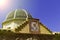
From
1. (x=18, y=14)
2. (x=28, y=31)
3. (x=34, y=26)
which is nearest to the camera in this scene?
(x=28, y=31)

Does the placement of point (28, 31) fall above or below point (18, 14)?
below

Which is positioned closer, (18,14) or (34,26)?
(34,26)

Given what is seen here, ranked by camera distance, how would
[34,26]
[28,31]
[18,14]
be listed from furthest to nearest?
[18,14] → [34,26] → [28,31]

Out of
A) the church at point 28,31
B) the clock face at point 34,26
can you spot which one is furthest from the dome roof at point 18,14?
the clock face at point 34,26

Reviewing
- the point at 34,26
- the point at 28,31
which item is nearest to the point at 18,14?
the point at 34,26

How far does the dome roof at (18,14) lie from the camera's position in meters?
28.0

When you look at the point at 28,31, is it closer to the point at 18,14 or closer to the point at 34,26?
the point at 34,26

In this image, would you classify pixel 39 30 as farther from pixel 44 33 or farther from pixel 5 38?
pixel 5 38

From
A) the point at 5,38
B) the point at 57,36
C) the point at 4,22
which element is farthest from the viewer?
the point at 4,22

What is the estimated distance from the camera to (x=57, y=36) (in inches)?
952

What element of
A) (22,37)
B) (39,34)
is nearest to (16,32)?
(22,37)

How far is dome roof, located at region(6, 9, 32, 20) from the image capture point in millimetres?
27987

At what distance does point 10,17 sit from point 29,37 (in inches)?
236

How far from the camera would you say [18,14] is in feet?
93.4
